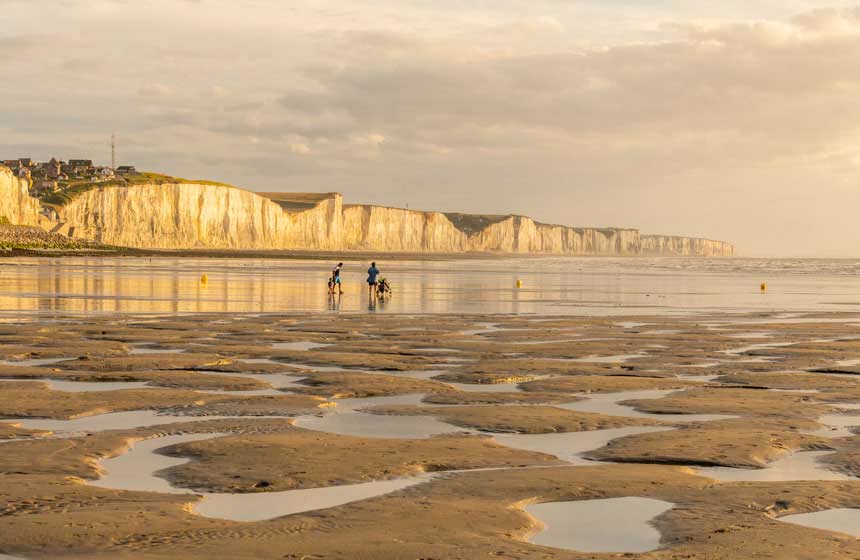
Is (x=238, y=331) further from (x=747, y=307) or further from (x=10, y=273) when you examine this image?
(x=10, y=273)

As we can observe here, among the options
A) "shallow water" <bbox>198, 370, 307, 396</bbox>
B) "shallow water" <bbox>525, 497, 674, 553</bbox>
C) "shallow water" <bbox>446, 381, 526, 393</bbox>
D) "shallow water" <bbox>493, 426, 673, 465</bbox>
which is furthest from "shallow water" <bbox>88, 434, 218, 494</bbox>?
"shallow water" <bbox>446, 381, 526, 393</bbox>

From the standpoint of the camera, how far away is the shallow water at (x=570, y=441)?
998 cm

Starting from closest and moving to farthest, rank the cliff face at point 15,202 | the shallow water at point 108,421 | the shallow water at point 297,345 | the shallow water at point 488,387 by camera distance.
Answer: the shallow water at point 108,421, the shallow water at point 488,387, the shallow water at point 297,345, the cliff face at point 15,202

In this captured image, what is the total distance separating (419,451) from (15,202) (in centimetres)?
14697

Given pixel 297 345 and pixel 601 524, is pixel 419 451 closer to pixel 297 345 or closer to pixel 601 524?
pixel 601 524

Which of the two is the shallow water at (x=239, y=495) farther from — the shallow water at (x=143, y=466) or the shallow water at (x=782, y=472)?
the shallow water at (x=782, y=472)

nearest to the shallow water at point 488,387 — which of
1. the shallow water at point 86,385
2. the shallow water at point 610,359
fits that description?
the shallow water at point 610,359

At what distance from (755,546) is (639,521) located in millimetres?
975

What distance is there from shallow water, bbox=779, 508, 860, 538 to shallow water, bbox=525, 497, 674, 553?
0.92 meters

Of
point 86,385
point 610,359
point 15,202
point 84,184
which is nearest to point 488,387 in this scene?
point 610,359

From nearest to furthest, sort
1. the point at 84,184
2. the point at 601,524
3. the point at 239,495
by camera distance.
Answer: the point at 601,524 < the point at 239,495 < the point at 84,184

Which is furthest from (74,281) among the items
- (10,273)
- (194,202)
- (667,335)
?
(194,202)

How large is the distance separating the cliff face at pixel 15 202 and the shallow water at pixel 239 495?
142199 mm

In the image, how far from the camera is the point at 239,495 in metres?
8.06
